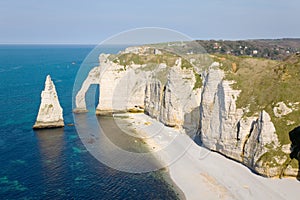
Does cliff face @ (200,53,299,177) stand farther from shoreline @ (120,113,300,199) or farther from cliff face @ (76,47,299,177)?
shoreline @ (120,113,300,199)

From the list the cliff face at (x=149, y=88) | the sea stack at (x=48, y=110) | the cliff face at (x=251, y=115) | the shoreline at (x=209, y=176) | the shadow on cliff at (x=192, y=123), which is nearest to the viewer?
the shoreline at (x=209, y=176)

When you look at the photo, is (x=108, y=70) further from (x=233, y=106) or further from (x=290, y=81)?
(x=290, y=81)

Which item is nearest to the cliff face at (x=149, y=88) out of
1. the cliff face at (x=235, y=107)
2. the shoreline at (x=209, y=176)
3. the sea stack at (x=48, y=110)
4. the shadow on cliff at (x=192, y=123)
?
the shadow on cliff at (x=192, y=123)

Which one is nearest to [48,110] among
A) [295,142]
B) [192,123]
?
[192,123]

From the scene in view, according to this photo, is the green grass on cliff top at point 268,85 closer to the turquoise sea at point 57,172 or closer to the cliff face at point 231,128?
the cliff face at point 231,128

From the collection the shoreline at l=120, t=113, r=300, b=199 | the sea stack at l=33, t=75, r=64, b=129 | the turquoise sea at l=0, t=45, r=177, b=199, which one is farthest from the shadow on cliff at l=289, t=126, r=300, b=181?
the sea stack at l=33, t=75, r=64, b=129

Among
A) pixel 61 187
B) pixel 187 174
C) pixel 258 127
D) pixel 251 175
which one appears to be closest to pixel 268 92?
pixel 258 127
